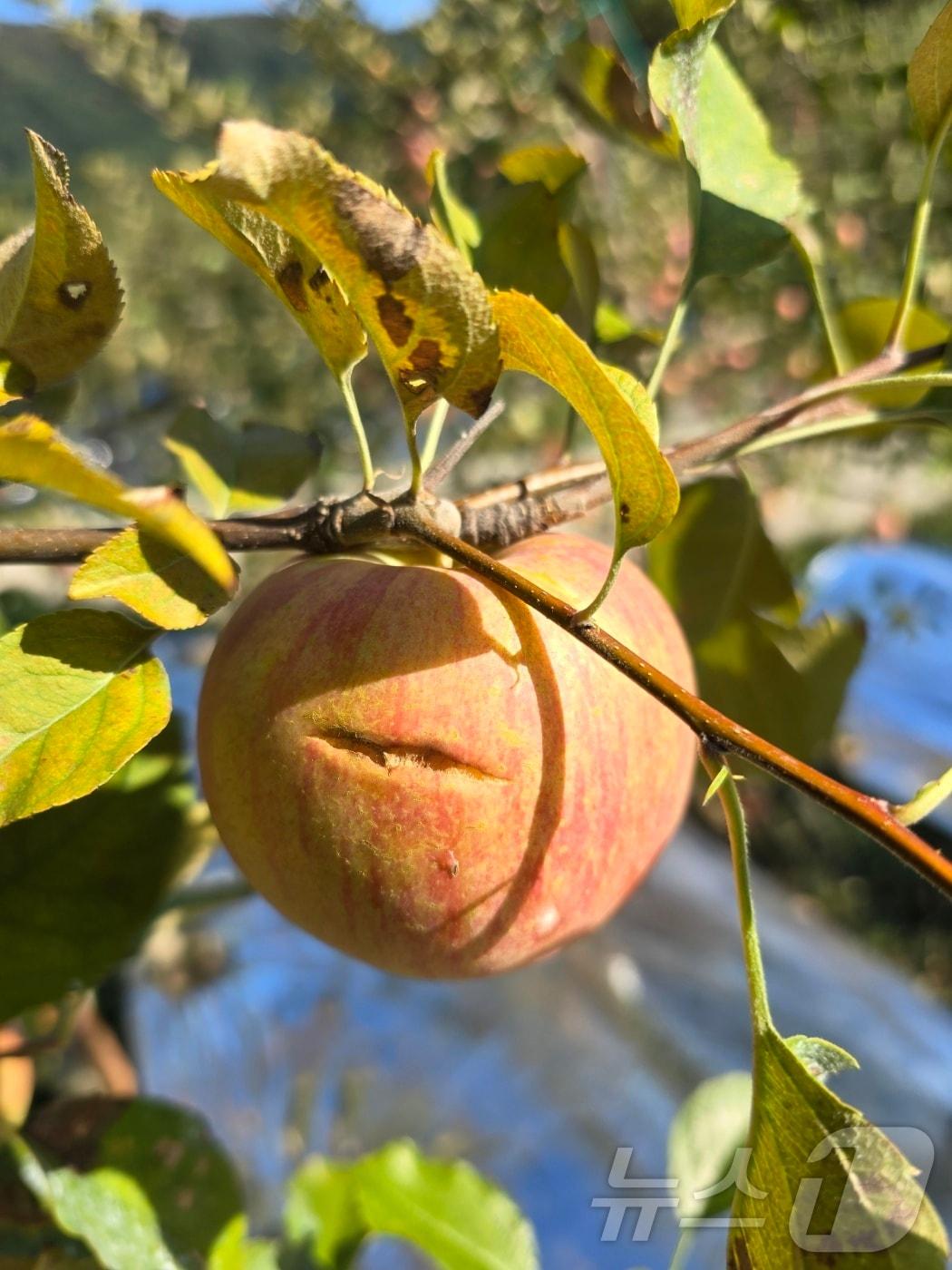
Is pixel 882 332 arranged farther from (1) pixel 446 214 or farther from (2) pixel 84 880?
(2) pixel 84 880

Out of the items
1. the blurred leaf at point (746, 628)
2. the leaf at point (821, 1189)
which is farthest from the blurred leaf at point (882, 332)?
the leaf at point (821, 1189)

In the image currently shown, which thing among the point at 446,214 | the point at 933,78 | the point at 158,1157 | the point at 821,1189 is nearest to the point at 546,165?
the point at 446,214

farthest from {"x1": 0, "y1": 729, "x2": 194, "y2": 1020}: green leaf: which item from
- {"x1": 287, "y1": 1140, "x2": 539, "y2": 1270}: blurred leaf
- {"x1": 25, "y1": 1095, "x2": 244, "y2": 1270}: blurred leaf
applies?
{"x1": 287, "y1": 1140, "x2": 539, "y2": 1270}: blurred leaf

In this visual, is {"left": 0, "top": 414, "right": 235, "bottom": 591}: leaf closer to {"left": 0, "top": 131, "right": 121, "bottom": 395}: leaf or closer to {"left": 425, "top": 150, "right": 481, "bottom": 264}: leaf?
{"left": 0, "top": 131, "right": 121, "bottom": 395}: leaf

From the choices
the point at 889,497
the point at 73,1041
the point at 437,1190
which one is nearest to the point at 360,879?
the point at 437,1190

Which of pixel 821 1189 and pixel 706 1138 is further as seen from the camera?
pixel 706 1138

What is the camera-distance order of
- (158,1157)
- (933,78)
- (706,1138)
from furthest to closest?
1. (706,1138)
2. (158,1157)
3. (933,78)
